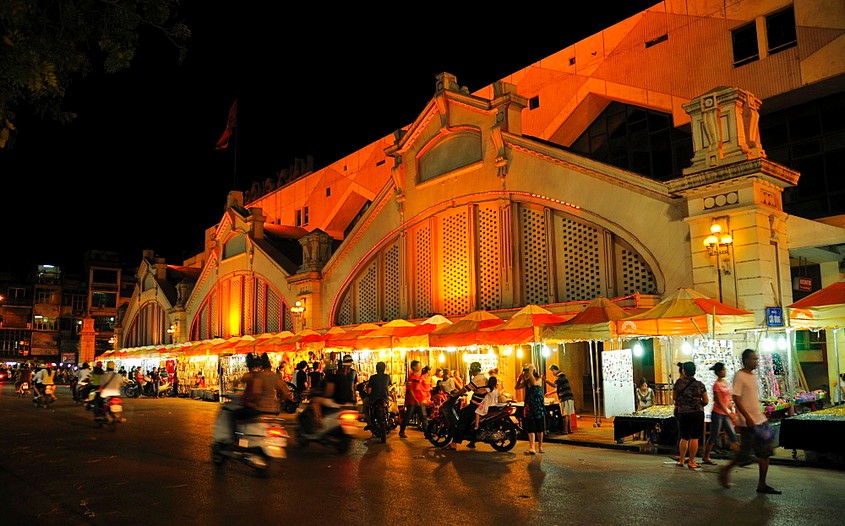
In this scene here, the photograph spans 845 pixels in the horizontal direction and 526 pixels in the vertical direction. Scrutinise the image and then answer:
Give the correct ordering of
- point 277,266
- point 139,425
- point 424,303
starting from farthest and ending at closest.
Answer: point 277,266 < point 424,303 < point 139,425

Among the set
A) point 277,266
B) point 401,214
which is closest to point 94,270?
point 277,266

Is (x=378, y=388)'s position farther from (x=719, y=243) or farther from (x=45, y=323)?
(x=45, y=323)

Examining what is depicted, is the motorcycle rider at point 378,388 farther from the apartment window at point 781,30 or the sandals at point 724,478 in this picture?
the apartment window at point 781,30

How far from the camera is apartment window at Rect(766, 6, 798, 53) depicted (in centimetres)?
2247

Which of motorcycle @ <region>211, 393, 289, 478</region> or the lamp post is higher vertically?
the lamp post

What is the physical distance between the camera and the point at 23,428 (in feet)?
63.9

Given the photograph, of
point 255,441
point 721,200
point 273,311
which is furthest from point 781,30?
point 273,311

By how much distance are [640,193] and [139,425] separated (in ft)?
51.1

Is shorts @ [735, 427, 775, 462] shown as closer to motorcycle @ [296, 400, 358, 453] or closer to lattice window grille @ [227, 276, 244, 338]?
motorcycle @ [296, 400, 358, 453]

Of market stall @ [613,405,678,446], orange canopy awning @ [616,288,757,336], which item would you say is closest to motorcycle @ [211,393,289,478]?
market stall @ [613,405,678,446]

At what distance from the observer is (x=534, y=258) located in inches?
858

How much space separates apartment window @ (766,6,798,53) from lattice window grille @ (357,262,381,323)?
16015 mm

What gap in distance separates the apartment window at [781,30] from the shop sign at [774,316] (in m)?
11.5

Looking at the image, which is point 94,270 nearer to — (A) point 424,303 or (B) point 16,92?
(A) point 424,303
